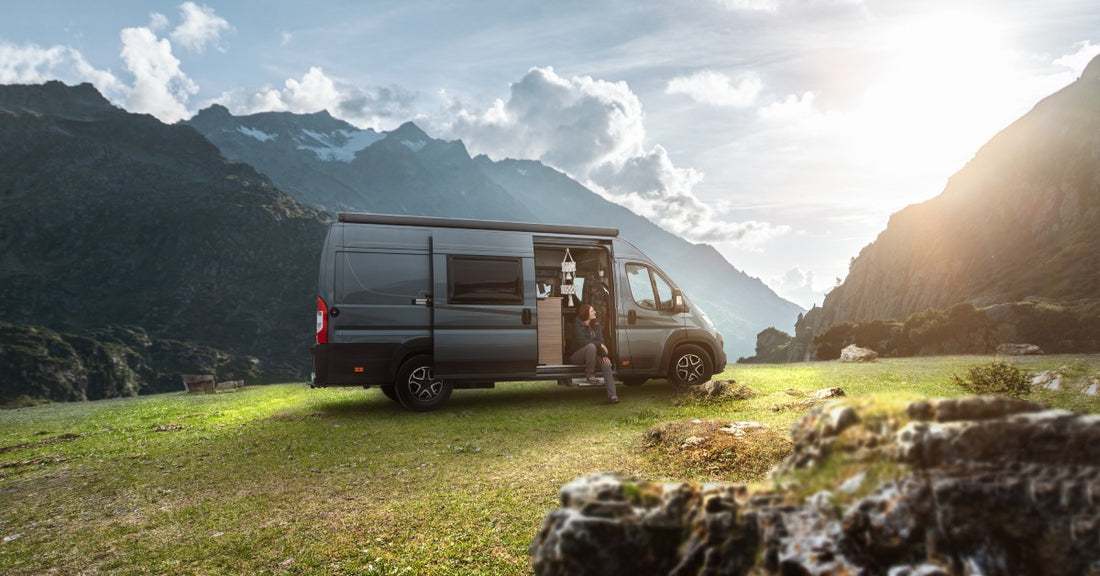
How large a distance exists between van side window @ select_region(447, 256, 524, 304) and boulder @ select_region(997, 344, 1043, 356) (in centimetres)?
1611

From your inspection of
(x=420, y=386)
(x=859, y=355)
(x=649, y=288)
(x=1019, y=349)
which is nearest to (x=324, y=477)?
(x=420, y=386)

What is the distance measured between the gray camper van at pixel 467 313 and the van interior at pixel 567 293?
1.7 inches

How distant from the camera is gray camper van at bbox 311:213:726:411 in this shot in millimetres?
9758

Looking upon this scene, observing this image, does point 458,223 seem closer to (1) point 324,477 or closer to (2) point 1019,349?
(1) point 324,477

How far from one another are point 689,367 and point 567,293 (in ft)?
9.85

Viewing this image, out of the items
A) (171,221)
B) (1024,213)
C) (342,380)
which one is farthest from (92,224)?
(1024,213)

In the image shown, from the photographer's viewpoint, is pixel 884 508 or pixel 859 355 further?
pixel 859 355

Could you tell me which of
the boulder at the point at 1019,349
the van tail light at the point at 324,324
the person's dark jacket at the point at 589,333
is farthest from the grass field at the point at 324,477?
the boulder at the point at 1019,349

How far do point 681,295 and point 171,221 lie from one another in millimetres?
220946

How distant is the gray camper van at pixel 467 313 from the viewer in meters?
9.76

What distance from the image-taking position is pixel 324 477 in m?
6.16

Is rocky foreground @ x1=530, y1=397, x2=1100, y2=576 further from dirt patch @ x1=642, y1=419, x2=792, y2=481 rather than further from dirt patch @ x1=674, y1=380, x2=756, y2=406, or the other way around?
dirt patch @ x1=674, y1=380, x2=756, y2=406

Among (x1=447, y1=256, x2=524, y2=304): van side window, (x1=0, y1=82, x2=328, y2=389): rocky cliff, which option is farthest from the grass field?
(x1=0, y1=82, x2=328, y2=389): rocky cliff

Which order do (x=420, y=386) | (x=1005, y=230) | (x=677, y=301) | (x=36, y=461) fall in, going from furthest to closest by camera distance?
(x=1005, y=230), (x=677, y=301), (x=420, y=386), (x=36, y=461)
